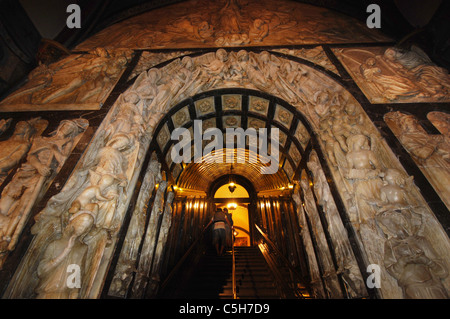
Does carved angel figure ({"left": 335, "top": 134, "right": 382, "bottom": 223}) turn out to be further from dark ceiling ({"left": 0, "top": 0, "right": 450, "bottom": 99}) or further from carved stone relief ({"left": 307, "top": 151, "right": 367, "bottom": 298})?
dark ceiling ({"left": 0, "top": 0, "right": 450, "bottom": 99})

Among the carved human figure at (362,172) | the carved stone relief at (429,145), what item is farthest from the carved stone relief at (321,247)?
the carved stone relief at (429,145)

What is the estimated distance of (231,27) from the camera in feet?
19.7

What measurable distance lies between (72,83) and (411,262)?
21.3 ft

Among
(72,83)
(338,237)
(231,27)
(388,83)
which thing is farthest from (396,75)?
(72,83)

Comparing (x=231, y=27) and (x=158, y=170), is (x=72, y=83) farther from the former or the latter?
(x=231, y=27)

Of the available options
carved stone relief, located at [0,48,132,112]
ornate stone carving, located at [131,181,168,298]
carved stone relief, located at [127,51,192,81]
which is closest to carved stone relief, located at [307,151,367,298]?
ornate stone carving, located at [131,181,168,298]

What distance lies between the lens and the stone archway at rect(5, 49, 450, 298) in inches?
86.8

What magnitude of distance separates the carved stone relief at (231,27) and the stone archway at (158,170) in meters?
1.16

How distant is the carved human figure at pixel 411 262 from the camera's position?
1991mm

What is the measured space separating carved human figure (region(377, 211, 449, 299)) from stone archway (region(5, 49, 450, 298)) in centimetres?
7

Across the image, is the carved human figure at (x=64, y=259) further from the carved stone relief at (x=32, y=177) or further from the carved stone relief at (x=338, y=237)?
the carved stone relief at (x=338, y=237)

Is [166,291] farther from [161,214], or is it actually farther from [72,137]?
[72,137]

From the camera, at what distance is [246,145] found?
7086mm
